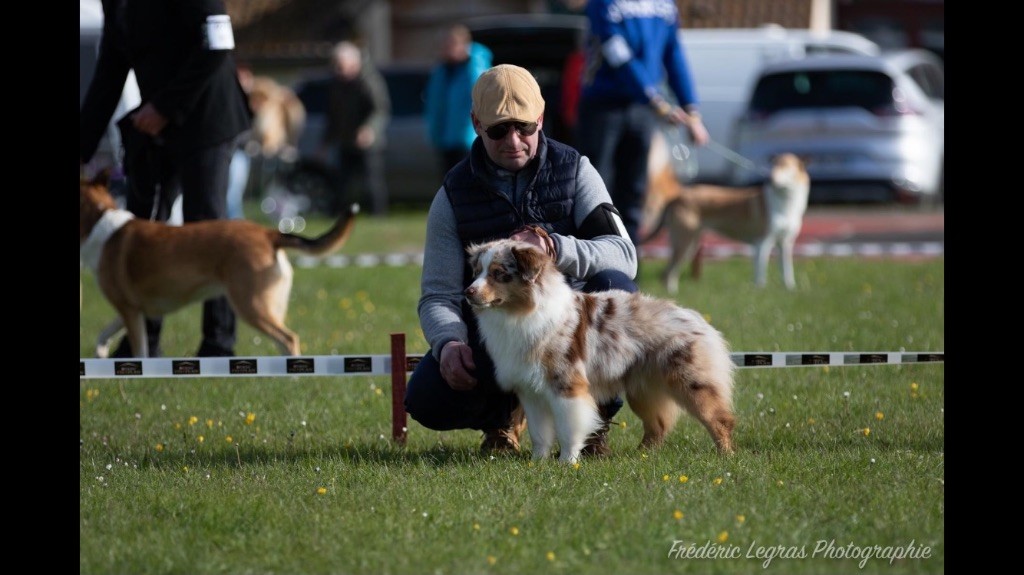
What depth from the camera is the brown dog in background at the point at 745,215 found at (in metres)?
11.4

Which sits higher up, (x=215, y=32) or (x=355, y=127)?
(x=215, y=32)

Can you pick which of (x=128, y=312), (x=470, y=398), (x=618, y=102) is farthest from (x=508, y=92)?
(x=618, y=102)

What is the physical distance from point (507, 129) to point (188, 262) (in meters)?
2.88

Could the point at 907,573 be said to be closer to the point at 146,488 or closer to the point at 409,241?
the point at 146,488

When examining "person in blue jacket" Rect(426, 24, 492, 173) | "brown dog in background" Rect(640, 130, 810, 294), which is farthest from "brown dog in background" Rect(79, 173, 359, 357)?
"person in blue jacket" Rect(426, 24, 492, 173)

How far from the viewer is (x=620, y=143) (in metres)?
8.93

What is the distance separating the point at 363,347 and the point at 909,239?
8.61 metres

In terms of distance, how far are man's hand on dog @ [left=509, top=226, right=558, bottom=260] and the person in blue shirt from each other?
3.80 m

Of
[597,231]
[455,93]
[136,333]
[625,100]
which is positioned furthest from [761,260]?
[597,231]

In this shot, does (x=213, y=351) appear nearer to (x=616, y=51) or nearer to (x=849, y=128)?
(x=616, y=51)

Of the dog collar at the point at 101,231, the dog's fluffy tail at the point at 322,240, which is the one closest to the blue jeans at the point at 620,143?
the dog's fluffy tail at the point at 322,240

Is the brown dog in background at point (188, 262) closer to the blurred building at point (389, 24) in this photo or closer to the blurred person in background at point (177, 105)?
the blurred person in background at point (177, 105)

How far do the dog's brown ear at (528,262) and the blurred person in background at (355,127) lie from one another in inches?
529

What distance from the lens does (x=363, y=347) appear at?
26.9 ft
